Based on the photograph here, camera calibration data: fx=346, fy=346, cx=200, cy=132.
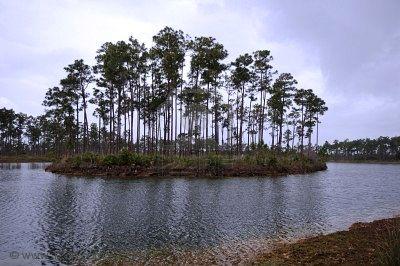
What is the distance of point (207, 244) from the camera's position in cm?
1428

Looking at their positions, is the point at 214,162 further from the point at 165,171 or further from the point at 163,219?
the point at 163,219

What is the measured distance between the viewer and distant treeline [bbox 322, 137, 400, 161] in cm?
15462

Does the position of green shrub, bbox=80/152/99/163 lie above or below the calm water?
above

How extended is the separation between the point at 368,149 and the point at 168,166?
14829cm

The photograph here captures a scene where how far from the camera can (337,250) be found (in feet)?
37.8

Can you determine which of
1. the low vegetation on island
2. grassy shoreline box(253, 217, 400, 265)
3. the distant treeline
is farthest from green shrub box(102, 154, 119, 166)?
the distant treeline

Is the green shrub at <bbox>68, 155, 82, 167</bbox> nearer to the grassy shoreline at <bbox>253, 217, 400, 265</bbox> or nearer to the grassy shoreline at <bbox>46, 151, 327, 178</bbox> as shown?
the grassy shoreline at <bbox>46, 151, 327, 178</bbox>

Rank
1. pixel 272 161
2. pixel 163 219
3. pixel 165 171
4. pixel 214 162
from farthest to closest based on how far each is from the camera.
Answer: pixel 272 161 < pixel 165 171 < pixel 214 162 < pixel 163 219

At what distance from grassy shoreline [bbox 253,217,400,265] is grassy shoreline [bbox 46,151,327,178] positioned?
33162 millimetres

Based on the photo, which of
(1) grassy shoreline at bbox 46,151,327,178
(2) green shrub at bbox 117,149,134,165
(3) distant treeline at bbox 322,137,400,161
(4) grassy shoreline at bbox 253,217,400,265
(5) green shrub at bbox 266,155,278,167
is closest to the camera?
(4) grassy shoreline at bbox 253,217,400,265

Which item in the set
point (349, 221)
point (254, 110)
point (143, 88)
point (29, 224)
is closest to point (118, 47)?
point (143, 88)

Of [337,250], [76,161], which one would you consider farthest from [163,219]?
[76,161]

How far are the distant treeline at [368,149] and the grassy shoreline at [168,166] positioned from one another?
99.6 metres

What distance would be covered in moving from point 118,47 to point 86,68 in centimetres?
1141
